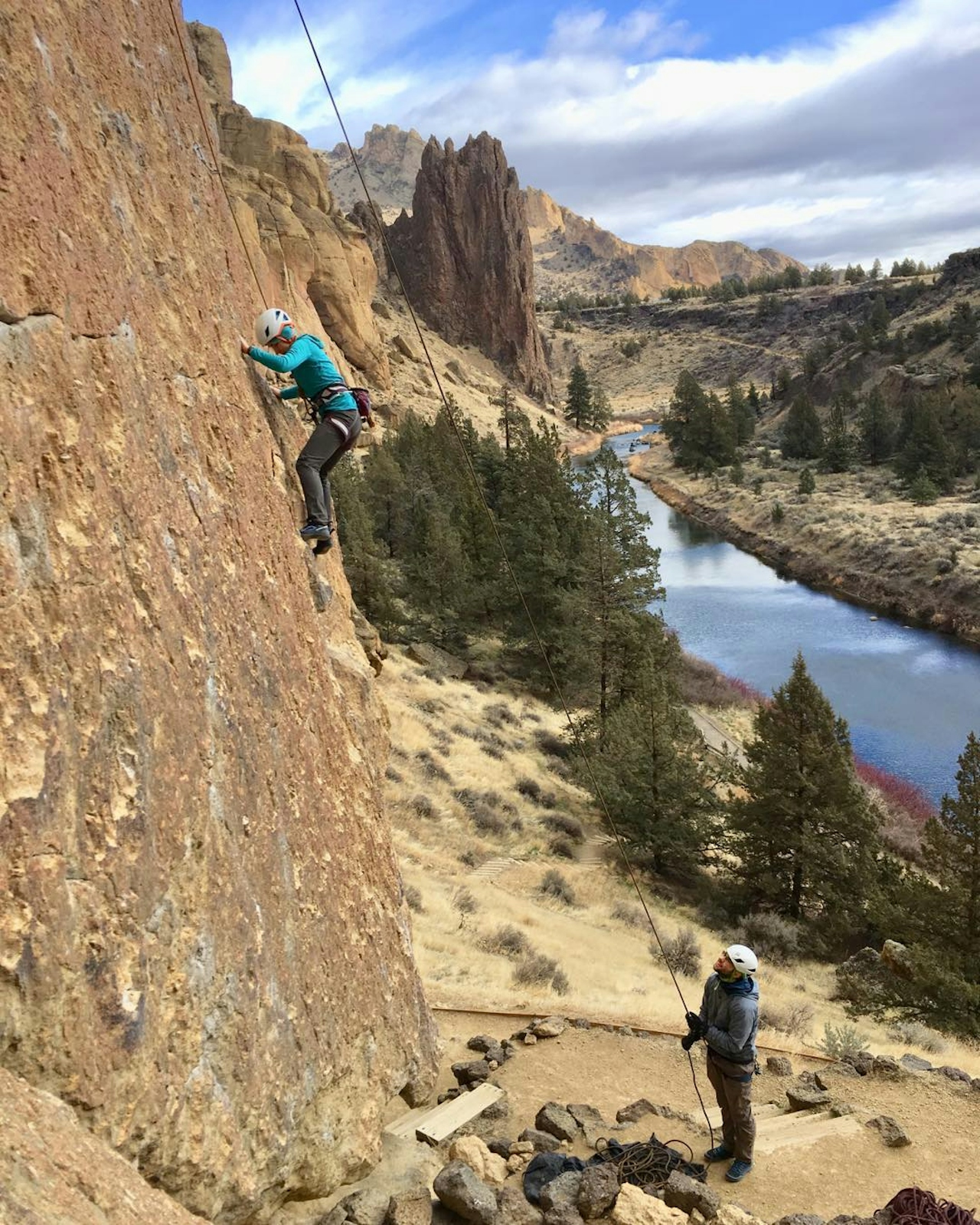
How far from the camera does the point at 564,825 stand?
70.2ft

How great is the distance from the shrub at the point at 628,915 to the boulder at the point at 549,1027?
684 cm

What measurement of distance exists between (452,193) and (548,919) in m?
110

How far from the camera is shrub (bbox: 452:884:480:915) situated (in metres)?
15.1

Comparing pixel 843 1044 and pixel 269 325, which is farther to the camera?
pixel 843 1044

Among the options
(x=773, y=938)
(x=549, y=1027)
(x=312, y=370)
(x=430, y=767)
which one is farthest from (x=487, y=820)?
(x=312, y=370)

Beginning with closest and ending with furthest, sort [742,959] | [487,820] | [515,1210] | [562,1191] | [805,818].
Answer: [515,1210], [562,1191], [742,959], [805,818], [487,820]

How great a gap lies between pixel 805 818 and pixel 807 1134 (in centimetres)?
1111

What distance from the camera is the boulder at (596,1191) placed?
228 inches

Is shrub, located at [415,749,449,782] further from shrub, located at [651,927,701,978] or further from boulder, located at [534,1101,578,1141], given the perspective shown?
boulder, located at [534,1101,578,1141]

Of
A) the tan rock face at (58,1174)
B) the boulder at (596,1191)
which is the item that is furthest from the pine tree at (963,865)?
the tan rock face at (58,1174)

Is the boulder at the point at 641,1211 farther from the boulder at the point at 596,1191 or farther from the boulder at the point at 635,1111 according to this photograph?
the boulder at the point at 635,1111

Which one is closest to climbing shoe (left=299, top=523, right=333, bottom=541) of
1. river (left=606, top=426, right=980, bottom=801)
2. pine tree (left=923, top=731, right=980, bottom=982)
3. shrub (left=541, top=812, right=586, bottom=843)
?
pine tree (left=923, top=731, right=980, bottom=982)

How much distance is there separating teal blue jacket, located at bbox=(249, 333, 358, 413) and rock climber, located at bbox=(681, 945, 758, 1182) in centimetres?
517

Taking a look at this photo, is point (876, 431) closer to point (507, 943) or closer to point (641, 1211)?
point (507, 943)
